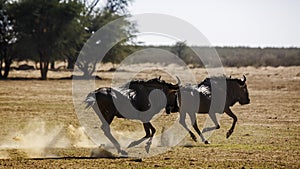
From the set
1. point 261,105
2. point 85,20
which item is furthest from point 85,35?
point 261,105

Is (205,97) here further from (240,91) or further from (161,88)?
(161,88)

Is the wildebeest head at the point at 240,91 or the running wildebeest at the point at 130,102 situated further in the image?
the wildebeest head at the point at 240,91

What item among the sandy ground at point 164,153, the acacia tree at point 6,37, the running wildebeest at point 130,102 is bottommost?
the sandy ground at point 164,153

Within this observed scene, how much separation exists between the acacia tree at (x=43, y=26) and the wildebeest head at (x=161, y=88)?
131 ft

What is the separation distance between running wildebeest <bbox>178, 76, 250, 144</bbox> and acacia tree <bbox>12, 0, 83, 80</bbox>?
1499 inches

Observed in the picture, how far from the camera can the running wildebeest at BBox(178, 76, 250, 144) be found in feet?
49.8

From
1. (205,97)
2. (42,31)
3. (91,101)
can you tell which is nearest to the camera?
(91,101)

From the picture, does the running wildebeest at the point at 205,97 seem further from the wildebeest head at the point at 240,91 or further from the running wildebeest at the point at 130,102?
the running wildebeest at the point at 130,102

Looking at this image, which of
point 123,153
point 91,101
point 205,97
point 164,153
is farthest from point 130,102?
point 205,97

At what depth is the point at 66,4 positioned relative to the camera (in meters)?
54.8

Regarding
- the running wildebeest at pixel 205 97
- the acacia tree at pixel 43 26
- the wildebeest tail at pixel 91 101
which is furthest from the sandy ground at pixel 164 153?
the acacia tree at pixel 43 26

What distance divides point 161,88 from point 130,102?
999 millimetres

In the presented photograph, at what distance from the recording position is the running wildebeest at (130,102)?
13.1 meters

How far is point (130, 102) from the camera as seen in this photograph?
525 inches
